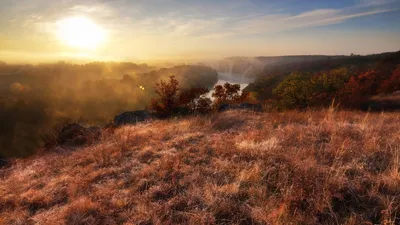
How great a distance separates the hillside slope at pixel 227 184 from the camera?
3.16 m

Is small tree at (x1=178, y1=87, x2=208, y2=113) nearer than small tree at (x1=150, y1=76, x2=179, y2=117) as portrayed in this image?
No

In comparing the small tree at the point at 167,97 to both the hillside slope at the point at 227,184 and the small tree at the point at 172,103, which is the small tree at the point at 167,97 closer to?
the small tree at the point at 172,103

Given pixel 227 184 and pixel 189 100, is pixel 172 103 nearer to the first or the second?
pixel 189 100

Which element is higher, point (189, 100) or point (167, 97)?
point (167, 97)

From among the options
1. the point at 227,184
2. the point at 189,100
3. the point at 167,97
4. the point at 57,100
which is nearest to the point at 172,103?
the point at 167,97

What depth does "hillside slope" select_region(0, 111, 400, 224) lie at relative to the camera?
3.16 metres

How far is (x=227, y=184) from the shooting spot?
12.7 ft

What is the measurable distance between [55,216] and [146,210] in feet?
4.57

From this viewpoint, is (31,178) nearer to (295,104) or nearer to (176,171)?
(176,171)

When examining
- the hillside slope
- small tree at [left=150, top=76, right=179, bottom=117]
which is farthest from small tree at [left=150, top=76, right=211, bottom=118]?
the hillside slope

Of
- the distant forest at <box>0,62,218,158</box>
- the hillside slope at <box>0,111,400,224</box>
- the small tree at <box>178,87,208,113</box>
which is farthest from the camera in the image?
the distant forest at <box>0,62,218,158</box>

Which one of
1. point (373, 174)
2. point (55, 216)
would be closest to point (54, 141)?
point (55, 216)

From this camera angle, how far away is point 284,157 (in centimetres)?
461

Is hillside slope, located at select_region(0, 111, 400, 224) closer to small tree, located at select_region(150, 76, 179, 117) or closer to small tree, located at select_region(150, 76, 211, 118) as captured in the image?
small tree, located at select_region(150, 76, 211, 118)
